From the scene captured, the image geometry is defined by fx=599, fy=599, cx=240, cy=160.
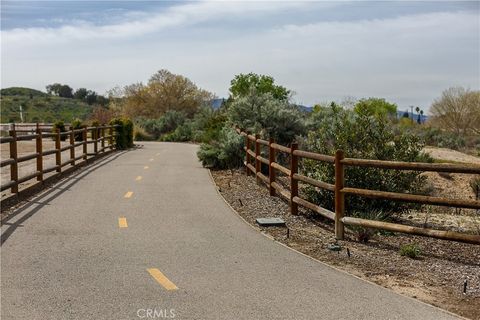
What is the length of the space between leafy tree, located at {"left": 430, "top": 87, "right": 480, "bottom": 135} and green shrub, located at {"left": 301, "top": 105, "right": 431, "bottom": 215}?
40937 mm

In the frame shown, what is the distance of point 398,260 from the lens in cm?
845

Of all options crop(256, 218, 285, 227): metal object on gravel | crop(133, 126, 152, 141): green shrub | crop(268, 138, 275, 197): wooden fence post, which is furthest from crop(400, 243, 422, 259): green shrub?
Answer: crop(133, 126, 152, 141): green shrub

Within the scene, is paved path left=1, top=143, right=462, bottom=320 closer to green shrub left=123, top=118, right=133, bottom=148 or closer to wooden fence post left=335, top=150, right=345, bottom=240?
wooden fence post left=335, top=150, right=345, bottom=240

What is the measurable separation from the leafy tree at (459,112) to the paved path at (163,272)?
4374cm

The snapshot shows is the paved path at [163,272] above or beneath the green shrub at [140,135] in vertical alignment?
beneath

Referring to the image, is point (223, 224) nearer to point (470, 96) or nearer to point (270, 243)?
point (270, 243)

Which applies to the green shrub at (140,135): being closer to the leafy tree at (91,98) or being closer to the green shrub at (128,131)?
the green shrub at (128,131)

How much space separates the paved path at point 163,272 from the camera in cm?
616

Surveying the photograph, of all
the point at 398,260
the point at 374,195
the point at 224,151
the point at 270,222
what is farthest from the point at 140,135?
the point at 398,260

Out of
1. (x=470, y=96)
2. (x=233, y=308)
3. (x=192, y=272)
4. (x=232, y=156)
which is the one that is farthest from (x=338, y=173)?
(x=470, y=96)

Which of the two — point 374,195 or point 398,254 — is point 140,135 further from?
point 398,254

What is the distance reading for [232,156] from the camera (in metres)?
21.2

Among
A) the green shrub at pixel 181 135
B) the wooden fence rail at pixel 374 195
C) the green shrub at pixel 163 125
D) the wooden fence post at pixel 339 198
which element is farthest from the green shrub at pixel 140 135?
the wooden fence post at pixel 339 198

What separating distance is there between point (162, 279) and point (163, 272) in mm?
338
